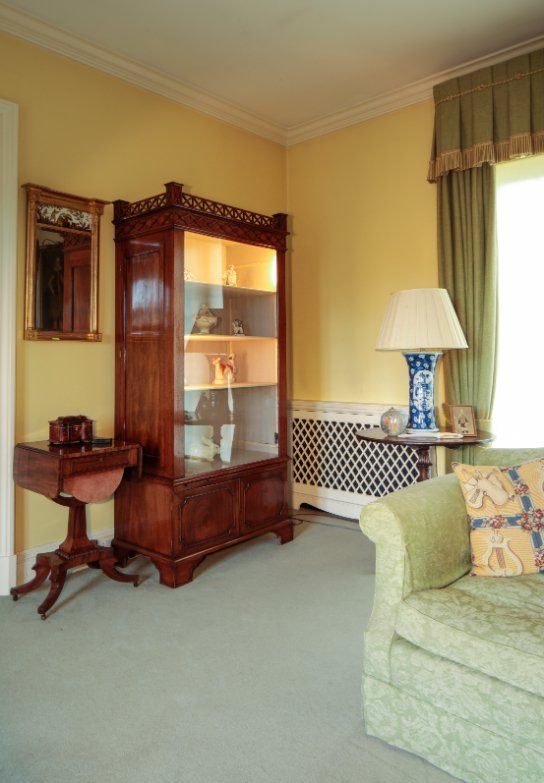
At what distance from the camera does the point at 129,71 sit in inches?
130

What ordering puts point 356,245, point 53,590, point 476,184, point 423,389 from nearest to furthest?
point 53,590, point 423,389, point 476,184, point 356,245

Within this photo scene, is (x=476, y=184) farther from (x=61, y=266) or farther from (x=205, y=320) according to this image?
(x=61, y=266)

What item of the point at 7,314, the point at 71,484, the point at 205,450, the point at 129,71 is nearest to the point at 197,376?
the point at 205,450

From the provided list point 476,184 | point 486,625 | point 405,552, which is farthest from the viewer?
point 476,184

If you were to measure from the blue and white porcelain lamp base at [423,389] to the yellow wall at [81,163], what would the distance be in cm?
172

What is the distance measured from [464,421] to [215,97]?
104 inches

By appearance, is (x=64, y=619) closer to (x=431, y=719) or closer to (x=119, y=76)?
(x=431, y=719)

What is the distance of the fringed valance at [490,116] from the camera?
307cm

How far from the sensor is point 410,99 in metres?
3.66

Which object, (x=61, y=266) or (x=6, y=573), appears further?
(x=61, y=266)

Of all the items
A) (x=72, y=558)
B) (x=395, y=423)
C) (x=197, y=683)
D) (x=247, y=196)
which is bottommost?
(x=197, y=683)

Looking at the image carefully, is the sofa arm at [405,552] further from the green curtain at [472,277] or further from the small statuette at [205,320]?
the small statuette at [205,320]

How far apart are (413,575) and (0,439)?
6.92ft

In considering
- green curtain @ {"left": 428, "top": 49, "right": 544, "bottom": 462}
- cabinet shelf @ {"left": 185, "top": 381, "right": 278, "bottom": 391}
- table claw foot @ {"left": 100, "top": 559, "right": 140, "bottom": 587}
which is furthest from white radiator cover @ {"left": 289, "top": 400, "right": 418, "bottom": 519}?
table claw foot @ {"left": 100, "top": 559, "right": 140, "bottom": 587}
